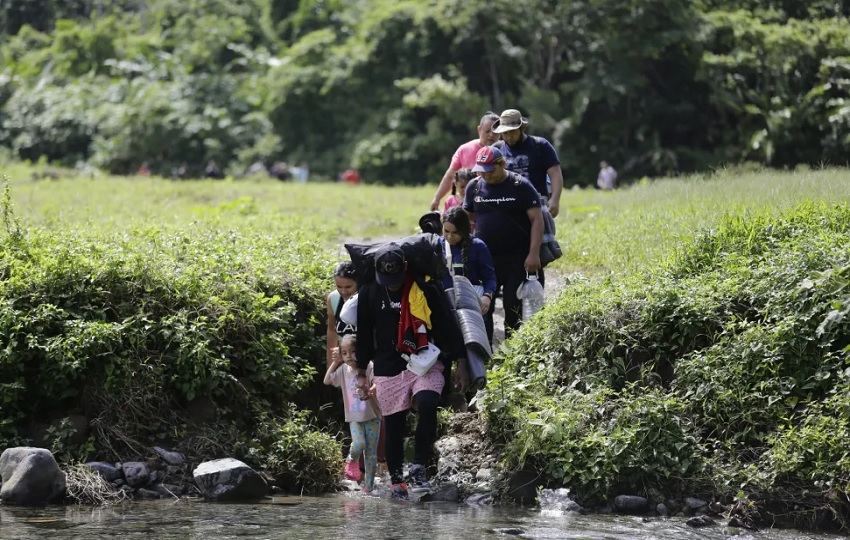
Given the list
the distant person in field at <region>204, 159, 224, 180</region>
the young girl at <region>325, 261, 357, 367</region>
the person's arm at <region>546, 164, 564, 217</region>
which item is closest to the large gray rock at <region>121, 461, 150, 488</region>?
the young girl at <region>325, 261, 357, 367</region>

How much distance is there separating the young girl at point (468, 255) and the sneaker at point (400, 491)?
158cm

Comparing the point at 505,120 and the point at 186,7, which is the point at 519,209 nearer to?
the point at 505,120

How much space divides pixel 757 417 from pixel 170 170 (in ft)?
119

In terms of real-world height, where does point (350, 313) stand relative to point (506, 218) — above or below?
below

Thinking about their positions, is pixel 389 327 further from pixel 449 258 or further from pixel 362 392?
pixel 449 258

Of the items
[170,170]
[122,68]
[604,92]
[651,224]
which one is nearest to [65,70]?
[122,68]

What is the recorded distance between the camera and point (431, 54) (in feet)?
129

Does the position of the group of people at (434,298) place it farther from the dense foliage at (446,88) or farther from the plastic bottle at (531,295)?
the dense foliage at (446,88)

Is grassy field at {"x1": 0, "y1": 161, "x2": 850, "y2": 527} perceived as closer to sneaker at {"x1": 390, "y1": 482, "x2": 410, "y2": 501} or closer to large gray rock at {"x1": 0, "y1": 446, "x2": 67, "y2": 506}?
large gray rock at {"x1": 0, "y1": 446, "x2": 67, "y2": 506}

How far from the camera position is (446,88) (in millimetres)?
36500

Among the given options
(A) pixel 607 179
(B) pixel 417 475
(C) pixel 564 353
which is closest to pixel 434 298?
(B) pixel 417 475

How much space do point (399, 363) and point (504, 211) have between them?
2.08 meters

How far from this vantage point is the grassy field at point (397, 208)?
12.9m

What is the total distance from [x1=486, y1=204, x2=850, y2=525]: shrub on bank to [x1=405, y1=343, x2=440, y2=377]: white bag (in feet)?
2.66
